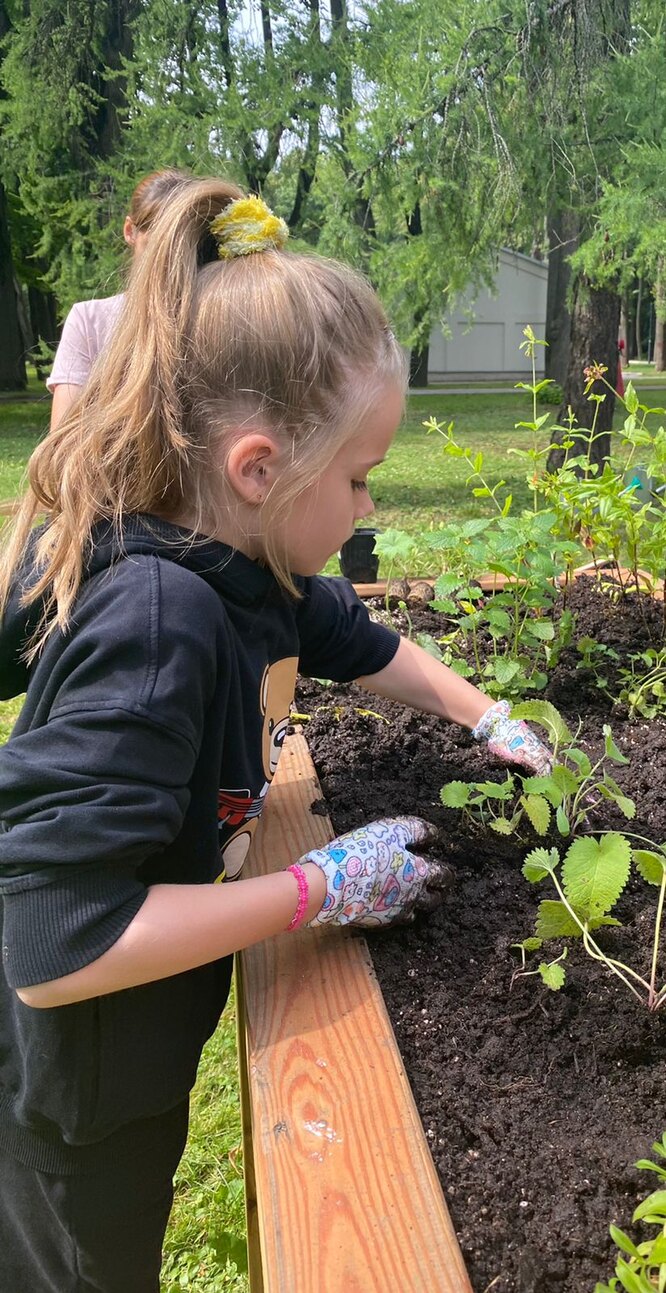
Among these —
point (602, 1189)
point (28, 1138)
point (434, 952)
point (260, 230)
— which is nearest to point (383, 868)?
point (434, 952)

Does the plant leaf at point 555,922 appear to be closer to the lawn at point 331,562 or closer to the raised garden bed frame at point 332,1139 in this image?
the raised garden bed frame at point 332,1139

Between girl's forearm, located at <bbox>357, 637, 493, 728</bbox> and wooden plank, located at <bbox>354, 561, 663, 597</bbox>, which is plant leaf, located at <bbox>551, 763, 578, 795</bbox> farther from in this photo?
wooden plank, located at <bbox>354, 561, 663, 597</bbox>

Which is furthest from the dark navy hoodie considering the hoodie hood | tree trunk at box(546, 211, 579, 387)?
tree trunk at box(546, 211, 579, 387)

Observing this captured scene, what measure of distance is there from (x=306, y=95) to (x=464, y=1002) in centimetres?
874

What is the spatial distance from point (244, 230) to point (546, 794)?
2.91 ft

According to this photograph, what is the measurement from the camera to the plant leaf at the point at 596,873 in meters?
1.06

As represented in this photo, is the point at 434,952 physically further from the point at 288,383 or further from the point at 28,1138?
the point at 288,383

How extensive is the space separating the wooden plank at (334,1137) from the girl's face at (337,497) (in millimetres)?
515

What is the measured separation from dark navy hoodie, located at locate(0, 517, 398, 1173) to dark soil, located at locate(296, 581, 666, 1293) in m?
0.29

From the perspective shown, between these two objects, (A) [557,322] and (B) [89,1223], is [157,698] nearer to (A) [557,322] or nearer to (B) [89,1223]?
(B) [89,1223]

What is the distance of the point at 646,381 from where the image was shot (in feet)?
70.8

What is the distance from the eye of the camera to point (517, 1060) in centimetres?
101

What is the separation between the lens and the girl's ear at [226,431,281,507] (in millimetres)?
1058

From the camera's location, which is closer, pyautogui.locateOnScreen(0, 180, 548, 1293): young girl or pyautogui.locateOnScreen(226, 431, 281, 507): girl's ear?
pyautogui.locateOnScreen(0, 180, 548, 1293): young girl
